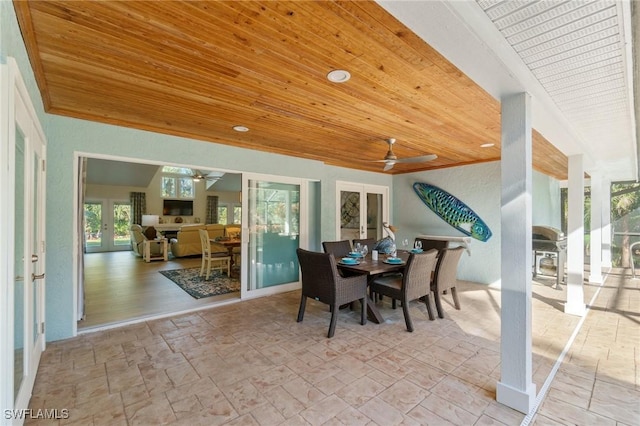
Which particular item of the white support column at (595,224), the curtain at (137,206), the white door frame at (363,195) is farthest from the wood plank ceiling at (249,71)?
the curtain at (137,206)

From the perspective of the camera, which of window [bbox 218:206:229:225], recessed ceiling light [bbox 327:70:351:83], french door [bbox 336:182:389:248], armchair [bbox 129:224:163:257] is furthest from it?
window [bbox 218:206:229:225]

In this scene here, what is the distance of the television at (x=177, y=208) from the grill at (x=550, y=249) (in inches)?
474

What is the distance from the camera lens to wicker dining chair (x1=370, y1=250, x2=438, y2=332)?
3219 mm

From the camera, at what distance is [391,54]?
6.10 feet

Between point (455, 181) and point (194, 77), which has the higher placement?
point (194, 77)

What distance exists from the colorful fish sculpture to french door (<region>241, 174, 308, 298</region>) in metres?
2.86

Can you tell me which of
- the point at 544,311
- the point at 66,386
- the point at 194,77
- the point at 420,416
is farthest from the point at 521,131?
the point at 66,386

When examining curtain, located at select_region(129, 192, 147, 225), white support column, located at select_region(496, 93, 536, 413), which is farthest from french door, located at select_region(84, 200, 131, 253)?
white support column, located at select_region(496, 93, 536, 413)

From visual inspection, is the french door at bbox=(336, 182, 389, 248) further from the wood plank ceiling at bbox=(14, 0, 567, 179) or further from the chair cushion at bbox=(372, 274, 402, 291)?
the wood plank ceiling at bbox=(14, 0, 567, 179)

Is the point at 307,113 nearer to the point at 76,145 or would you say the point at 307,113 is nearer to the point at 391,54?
the point at 391,54

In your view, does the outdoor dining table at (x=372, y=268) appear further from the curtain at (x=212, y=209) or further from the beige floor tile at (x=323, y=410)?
the curtain at (x=212, y=209)

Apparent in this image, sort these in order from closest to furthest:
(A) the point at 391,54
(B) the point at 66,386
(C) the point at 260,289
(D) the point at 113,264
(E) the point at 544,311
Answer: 1. (A) the point at 391,54
2. (B) the point at 66,386
3. (E) the point at 544,311
4. (C) the point at 260,289
5. (D) the point at 113,264

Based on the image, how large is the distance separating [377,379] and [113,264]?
7.88m

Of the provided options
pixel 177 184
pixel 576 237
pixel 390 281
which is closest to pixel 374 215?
pixel 390 281
